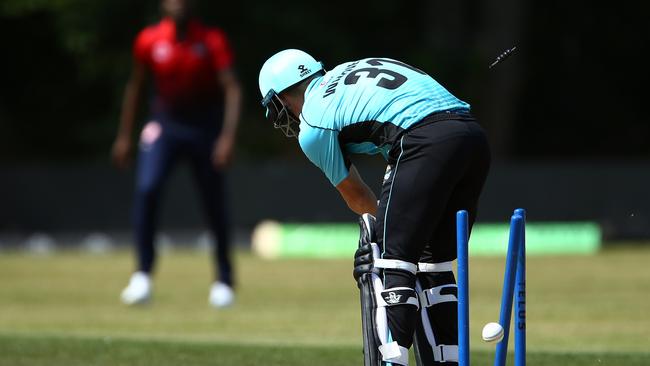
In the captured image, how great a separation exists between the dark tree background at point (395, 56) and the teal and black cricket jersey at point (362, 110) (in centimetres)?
1745

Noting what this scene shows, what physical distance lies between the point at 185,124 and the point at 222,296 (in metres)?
1.49

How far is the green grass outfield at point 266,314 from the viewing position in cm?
805

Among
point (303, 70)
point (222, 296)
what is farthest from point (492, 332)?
point (222, 296)

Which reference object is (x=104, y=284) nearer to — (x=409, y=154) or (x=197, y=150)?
(x=197, y=150)

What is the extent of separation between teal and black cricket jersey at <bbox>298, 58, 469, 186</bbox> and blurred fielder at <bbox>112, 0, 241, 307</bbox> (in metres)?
5.14

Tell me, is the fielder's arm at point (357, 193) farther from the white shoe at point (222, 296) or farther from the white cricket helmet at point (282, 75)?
the white shoe at point (222, 296)

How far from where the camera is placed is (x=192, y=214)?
2228 cm

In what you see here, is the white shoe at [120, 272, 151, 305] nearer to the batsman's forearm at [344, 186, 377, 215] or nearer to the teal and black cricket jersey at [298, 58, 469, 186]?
the batsman's forearm at [344, 186, 377, 215]

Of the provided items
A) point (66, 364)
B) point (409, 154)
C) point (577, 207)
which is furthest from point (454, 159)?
point (577, 207)

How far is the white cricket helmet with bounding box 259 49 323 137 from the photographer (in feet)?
21.1

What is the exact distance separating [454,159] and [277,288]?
7.61 meters

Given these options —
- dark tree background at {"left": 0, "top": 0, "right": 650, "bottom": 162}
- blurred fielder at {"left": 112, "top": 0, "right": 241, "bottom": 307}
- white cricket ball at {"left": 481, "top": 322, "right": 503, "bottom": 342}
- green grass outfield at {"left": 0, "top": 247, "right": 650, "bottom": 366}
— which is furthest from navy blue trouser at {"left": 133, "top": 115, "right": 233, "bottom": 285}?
dark tree background at {"left": 0, "top": 0, "right": 650, "bottom": 162}

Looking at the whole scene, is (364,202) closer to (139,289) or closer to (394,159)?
(394,159)

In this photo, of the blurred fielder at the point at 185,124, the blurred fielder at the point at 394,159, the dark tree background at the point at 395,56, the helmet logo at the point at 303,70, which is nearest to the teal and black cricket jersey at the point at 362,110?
the blurred fielder at the point at 394,159
